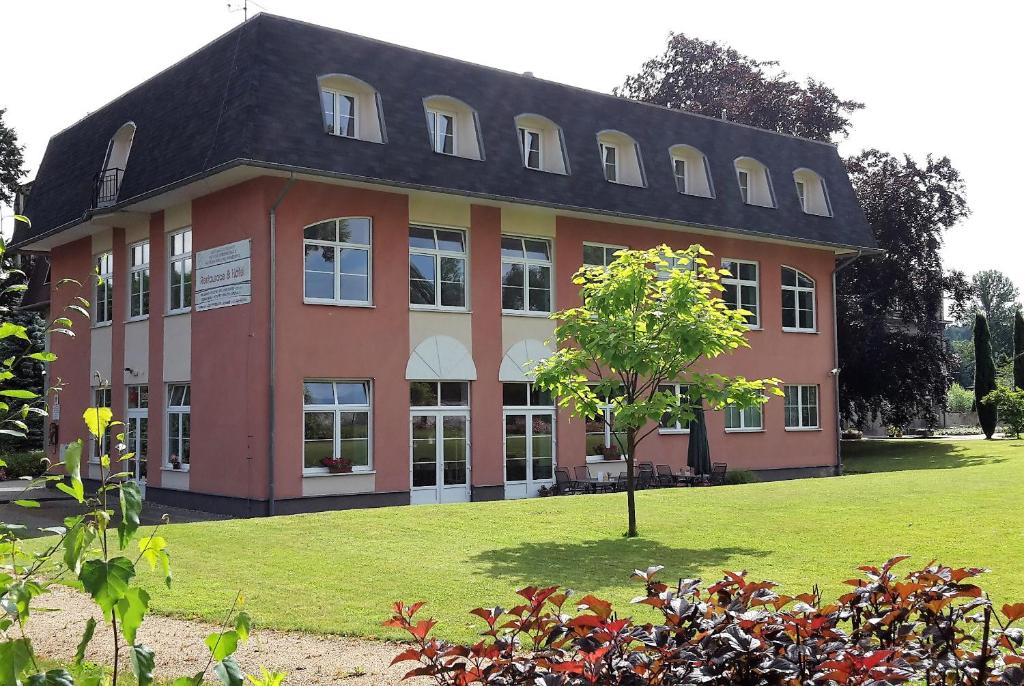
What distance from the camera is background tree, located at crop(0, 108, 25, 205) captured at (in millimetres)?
44125

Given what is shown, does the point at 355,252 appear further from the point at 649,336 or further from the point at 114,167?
the point at 649,336

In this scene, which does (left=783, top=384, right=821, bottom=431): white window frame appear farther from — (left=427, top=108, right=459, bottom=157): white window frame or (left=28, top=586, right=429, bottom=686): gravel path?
(left=28, top=586, right=429, bottom=686): gravel path

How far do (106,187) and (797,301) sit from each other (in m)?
18.8

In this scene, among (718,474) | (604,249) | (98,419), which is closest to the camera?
(98,419)

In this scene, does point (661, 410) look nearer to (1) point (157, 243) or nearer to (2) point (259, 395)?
(2) point (259, 395)

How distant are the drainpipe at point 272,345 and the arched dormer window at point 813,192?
54.8 feet

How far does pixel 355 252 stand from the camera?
21.4 m

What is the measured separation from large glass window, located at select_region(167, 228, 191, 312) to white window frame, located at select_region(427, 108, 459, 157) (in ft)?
18.9

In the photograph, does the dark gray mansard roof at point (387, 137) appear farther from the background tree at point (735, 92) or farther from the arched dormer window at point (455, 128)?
the background tree at point (735, 92)

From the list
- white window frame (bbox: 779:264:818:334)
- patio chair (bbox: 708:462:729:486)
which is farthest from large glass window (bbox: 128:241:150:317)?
white window frame (bbox: 779:264:818:334)

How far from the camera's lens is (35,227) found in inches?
1101

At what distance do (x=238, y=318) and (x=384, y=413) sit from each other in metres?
3.47

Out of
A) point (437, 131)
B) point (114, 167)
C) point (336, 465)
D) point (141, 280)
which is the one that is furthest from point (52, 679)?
point (114, 167)

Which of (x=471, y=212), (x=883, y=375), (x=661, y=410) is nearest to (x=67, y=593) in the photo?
(x=661, y=410)
